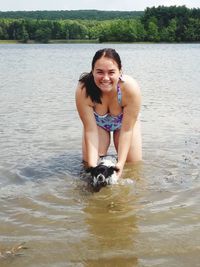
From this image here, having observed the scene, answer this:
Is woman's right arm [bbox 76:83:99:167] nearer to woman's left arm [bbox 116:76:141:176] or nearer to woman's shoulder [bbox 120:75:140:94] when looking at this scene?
woman's left arm [bbox 116:76:141:176]

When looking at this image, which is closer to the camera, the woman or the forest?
the woman

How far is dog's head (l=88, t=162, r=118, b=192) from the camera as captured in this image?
5.49m

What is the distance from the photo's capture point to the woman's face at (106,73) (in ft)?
18.1

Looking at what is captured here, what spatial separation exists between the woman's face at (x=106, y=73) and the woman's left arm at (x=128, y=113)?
287 mm

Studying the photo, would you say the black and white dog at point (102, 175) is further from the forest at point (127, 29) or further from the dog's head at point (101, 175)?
the forest at point (127, 29)

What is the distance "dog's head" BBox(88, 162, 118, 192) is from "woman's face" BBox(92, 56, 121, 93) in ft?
3.33

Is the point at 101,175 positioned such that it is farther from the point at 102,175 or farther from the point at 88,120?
the point at 88,120

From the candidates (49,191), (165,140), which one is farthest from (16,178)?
(165,140)

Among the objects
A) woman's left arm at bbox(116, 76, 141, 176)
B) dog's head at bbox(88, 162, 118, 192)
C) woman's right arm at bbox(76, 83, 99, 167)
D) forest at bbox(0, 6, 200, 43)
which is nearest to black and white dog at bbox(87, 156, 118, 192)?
dog's head at bbox(88, 162, 118, 192)

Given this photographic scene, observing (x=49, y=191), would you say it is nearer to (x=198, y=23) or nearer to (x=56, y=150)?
(x=56, y=150)

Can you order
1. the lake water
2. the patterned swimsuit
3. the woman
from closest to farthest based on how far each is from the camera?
the lake water, the woman, the patterned swimsuit

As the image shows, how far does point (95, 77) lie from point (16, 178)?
175 centimetres

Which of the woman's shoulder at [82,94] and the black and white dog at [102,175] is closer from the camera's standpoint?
the black and white dog at [102,175]

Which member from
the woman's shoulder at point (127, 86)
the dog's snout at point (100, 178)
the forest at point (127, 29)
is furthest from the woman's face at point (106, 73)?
the forest at point (127, 29)
